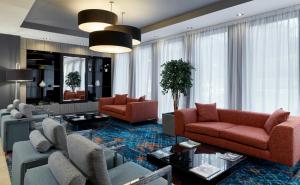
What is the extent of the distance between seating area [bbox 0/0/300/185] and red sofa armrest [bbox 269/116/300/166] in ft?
0.05

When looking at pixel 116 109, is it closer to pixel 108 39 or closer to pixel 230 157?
pixel 108 39

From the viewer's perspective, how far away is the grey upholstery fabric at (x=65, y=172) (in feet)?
4.40

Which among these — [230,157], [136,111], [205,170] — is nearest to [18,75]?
[136,111]

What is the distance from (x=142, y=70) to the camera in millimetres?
7418

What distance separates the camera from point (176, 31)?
5.88 meters

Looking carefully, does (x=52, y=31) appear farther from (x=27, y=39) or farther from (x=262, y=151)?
(x=262, y=151)

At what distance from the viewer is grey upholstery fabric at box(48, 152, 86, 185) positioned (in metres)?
1.34

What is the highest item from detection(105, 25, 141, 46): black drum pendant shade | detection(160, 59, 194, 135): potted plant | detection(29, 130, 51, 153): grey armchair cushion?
detection(105, 25, 141, 46): black drum pendant shade

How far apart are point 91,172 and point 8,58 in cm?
633

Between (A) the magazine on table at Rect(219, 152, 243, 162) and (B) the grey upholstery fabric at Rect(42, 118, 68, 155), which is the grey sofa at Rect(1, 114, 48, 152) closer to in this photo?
(B) the grey upholstery fabric at Rect(42, 118, 68, 155)

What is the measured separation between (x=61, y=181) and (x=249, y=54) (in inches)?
179

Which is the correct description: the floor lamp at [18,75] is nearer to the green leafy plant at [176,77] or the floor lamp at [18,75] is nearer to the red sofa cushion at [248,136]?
the green leafy plant at [176,77]

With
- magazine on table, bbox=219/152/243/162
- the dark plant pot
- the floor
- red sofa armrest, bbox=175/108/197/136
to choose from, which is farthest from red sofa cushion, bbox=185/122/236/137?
Result: the floor

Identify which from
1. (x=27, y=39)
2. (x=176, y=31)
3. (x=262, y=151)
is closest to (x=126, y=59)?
(x=176, y=31)
